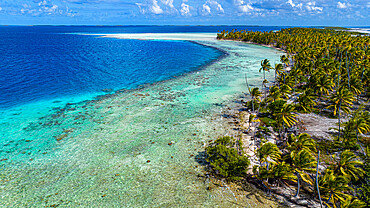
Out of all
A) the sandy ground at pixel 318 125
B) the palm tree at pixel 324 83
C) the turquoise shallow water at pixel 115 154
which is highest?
the palm tree at pixel 324 83

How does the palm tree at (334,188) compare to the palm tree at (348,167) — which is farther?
the palm tree at (348,167)

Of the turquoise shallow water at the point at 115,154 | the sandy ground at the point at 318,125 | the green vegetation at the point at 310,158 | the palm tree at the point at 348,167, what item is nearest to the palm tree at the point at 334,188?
the green vegetation at the point at 310,158

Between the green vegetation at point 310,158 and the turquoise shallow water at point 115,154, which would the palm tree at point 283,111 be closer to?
the green vegetation at point 310,158

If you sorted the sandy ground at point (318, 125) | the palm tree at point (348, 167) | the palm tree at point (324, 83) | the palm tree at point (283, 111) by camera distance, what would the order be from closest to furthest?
the palm tree at point (348, 167) → the palm tree at point (283, 111) → the sandy ground at point (318, 125) → the palm tree at point (324, 83)

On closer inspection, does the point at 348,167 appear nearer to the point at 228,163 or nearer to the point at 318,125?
the point at 228,163

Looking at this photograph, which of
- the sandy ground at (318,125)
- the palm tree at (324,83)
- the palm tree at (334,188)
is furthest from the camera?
the palm tree at (324,83)

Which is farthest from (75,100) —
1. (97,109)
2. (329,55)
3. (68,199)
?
(329,55)

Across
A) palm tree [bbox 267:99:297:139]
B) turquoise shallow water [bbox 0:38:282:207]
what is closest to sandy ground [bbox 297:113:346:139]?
palm tree [bbox 267:99:297:139]

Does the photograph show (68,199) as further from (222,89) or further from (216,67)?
(216,67)
